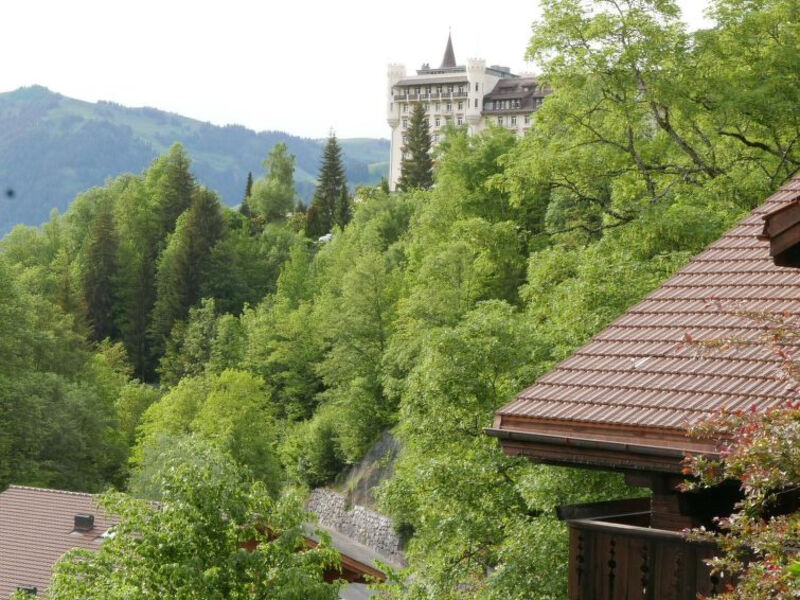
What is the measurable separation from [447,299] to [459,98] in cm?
9820

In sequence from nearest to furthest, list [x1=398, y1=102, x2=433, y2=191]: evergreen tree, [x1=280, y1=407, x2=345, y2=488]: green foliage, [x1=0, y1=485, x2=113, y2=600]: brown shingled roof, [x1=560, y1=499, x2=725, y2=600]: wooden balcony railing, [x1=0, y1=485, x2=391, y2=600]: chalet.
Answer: [x1=560, y1=499, x2=725, y2=600]: wooden balcony railing < [x1=0, y1=485, x2=391, y2=600]: chalet < [x1=0, y1=485, x2=113, y2=600]: brown shingled roof < [x1=280, y1=407, x2=345, y2=488]: green foliage < [x1=398, y1=102, x2=433, y2=191]: evergreen tree

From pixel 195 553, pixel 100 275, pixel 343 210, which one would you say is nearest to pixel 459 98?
pixel 343 210

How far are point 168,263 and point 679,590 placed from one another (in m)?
97.1

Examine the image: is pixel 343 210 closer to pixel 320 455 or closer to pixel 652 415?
pixel 320 455

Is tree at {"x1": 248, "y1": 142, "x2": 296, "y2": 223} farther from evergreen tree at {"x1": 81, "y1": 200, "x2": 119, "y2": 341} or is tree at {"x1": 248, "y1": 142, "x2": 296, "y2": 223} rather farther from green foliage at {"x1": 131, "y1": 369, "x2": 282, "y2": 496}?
green foliage at {"x1": 131, "y1": 369, "x2": 282, "y2": 496}

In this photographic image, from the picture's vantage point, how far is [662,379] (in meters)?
7.28

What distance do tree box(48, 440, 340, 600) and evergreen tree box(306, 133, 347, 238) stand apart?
9632 centimetres

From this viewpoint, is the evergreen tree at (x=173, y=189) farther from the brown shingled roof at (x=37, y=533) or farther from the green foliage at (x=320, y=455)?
the brown shingled roof at (x=37, y=533)

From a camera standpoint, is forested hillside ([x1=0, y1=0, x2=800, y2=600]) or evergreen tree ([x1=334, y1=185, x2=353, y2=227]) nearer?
forested hillside ([x1=0, y1=0, x2=800, y2=600])

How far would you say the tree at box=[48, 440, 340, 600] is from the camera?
15.7 metres

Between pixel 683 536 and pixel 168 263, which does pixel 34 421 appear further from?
pixel 168 263

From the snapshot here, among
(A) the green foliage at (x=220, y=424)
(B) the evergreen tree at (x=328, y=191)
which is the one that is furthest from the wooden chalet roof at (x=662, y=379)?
(B) the evergreen tree at (x=328, y=191)

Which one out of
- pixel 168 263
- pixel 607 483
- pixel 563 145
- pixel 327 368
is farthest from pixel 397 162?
pixel 607 483

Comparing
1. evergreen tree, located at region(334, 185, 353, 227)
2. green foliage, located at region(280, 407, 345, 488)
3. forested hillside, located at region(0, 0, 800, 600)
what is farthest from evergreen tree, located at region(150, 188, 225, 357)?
green foliage, located at region(280, 407, 345, 488)
